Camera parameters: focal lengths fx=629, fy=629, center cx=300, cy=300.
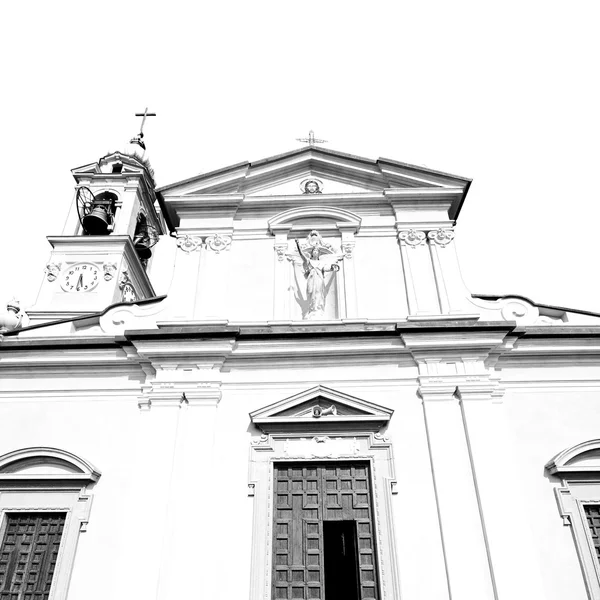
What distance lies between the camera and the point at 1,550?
888 centimetres

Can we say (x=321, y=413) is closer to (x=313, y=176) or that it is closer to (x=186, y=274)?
(x=186, y=274)

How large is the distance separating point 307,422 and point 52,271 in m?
11.9

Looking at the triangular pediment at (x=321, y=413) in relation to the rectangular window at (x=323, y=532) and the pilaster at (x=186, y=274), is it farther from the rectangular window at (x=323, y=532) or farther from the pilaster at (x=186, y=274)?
the pilaster at (x=186, y=274)

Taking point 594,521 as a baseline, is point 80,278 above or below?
above

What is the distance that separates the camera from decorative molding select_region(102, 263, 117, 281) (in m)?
18.1

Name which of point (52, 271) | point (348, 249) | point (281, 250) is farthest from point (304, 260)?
point (52, 271)

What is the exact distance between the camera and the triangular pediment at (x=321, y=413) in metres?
9.41

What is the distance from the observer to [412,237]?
11.6 m

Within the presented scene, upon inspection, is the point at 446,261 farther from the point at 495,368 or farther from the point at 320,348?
the point at 320,348

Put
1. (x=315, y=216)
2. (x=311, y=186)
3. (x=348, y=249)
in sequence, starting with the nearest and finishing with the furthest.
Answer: (x=348, y=249) → (x=315, y=216) → (x=311, y=186)

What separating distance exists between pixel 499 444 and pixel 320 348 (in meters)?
3.06

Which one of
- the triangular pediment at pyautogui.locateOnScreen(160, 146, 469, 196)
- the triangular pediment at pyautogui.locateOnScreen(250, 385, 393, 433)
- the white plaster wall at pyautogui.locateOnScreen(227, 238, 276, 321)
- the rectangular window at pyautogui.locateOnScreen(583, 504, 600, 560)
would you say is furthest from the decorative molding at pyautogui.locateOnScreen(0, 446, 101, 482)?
the rectangular window at pyautogui.locateOnScreen(583, 504, 600, 560)

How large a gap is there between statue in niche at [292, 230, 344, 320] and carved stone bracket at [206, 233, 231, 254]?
4.32ft

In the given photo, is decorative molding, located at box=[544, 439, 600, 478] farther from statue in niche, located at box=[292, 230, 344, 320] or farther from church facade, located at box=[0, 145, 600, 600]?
statue in niche, located at box=[292, 230, 344, 320]
